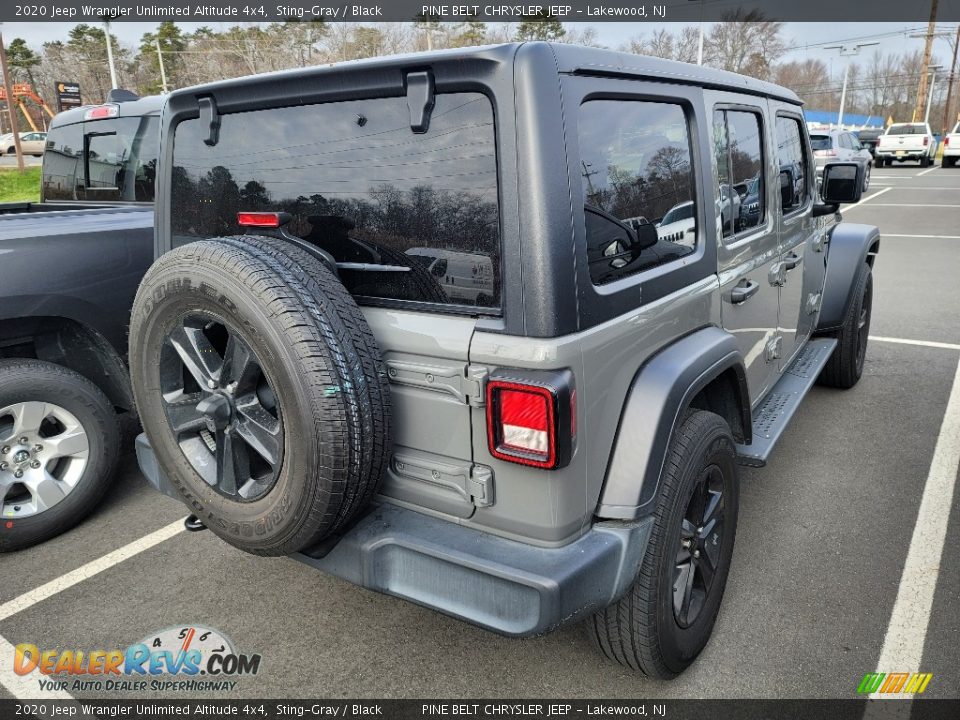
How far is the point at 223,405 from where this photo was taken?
2143 millimetres

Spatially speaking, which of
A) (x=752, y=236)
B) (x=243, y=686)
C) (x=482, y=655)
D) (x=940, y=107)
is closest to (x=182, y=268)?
(x=243, y=686)

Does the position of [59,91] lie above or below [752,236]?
above

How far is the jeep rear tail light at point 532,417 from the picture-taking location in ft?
6.00

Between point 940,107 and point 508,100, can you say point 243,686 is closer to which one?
point 508,100

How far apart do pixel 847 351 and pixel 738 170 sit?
97.7 inches

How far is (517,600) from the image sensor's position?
74.2 inches

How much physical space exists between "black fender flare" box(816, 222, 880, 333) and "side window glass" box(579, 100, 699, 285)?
8.35 ft

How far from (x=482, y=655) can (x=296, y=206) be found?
5.56 ft

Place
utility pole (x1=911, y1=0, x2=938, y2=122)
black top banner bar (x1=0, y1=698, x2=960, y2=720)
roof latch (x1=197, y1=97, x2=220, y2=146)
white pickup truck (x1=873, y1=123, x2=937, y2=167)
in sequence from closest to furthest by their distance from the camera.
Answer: black top banner bar (x1=0, y1=698, x2=960, y2=720) → roof latch (x1=197, y1=97, x2=220, y2=146) → white pickup truck (x1=873, y1=123, x2=937, y2=167) → utility pole (x1=911, y1=0, x2=938, y2=122)

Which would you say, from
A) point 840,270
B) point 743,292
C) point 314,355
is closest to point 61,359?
point 314,355

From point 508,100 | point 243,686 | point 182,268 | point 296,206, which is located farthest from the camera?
point 243,686

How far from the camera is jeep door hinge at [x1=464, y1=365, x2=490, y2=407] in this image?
1924 millimetres

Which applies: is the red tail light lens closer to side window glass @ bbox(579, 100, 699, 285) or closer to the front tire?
side window glass @ bbox(579, 100, 699, 285)

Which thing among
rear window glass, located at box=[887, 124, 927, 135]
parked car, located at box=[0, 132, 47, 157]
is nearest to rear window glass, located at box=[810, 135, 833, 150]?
rear window glass, located at box=[887, 124, 927, 135]
